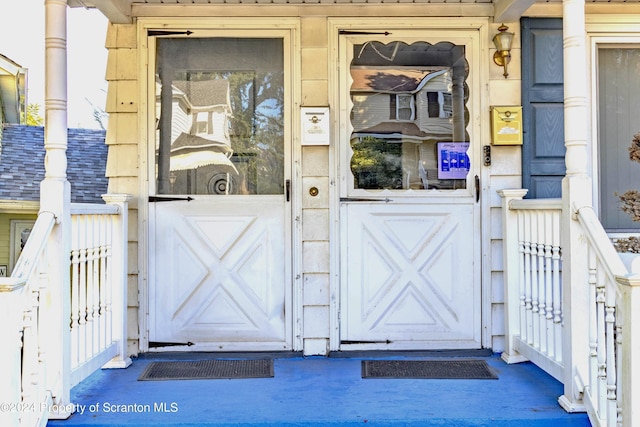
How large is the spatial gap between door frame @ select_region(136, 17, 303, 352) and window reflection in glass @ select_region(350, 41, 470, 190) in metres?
0.39

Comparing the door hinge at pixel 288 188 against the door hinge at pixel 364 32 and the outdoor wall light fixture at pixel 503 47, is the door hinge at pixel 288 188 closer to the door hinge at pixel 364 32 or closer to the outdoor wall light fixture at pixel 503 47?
the door hinge at pixel 364 32

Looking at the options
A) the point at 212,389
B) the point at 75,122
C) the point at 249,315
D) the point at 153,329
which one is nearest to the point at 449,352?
the point at 249,315

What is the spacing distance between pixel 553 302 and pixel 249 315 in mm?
→ 1814

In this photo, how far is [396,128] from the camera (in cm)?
357

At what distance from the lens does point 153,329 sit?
3.51m

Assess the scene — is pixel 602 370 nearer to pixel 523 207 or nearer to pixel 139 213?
pixel 523 207

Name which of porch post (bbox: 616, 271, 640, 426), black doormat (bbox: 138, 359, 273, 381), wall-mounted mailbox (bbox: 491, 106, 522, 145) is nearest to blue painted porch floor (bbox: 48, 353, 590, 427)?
black doormat (bbox: 138, 359, 273, 381)

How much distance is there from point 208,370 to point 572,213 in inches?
84.5

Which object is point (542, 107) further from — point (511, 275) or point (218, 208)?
point (218, 208)

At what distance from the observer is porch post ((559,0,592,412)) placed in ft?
8.32

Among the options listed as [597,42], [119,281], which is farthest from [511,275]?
[119,281]

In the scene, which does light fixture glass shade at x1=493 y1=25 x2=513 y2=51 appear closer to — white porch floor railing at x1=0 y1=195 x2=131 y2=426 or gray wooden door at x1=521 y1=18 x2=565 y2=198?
gray wooden door at x1=521 y1=18 x2=565 y2=198

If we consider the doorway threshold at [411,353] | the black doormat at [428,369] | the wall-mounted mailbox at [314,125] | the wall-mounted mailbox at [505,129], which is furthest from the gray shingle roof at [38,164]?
the wall-mounted mailbox at [505,129]

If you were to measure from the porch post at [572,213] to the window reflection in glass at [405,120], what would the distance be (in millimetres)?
1005
